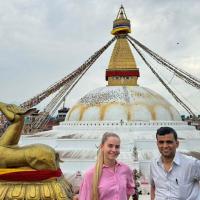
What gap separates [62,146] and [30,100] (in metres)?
4.34

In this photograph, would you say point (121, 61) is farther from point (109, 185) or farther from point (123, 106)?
point (109, 185)

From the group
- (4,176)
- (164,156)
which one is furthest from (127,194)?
(4,176)

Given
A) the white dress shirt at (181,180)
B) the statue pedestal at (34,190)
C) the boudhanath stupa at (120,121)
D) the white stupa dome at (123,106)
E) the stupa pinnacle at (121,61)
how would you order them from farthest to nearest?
the stupa pinnacle at (121,61), the white stupa dome at (123,106), the boudhanath stupa at (120,121), the statue pedestal at (34,190), the white dress shirt at (181,180)

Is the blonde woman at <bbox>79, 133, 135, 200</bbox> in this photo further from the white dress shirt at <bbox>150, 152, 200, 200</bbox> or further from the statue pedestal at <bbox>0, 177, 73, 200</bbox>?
the statue pedestal at <bbox>0, 177, 73, 200</bbox>

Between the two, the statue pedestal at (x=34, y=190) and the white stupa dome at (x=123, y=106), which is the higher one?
the white stupa dome at (x=123, y=106)

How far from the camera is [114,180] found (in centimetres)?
292

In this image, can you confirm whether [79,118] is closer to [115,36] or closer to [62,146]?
[62,146]

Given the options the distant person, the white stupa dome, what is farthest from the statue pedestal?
the white stupa dome

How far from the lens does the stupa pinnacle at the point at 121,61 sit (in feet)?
64.8

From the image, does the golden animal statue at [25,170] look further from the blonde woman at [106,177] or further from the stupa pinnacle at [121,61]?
the stupa pinnacle at [121,61]

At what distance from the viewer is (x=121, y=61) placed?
2011 centimetres

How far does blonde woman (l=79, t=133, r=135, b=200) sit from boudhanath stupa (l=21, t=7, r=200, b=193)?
9376 mm

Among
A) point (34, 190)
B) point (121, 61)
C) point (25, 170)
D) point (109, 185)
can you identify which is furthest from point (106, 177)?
point (121, 61)

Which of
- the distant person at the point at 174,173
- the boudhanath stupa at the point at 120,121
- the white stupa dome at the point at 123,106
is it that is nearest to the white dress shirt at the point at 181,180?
the distant person at the point at 174,173
